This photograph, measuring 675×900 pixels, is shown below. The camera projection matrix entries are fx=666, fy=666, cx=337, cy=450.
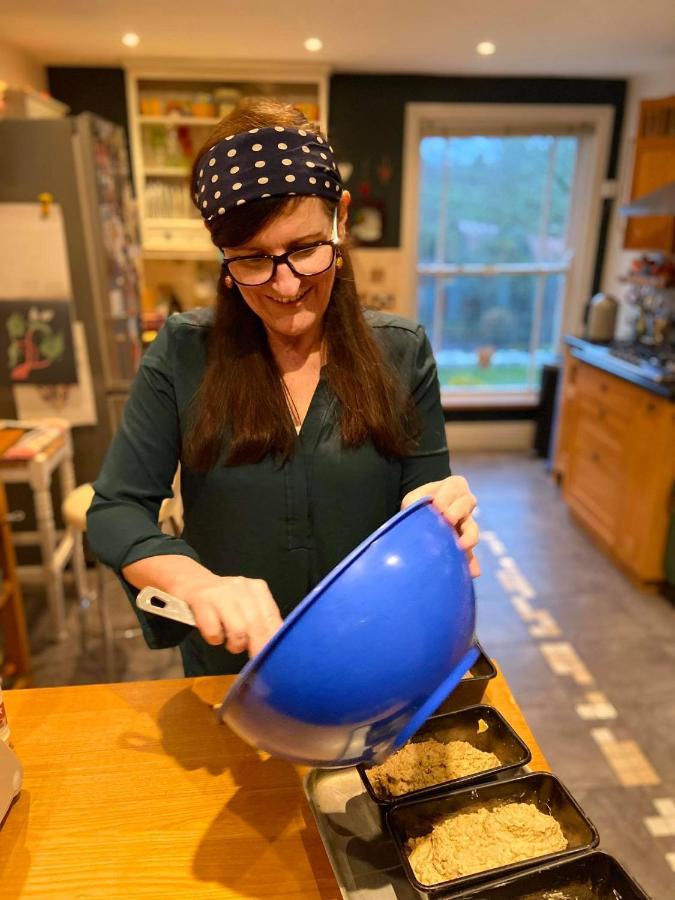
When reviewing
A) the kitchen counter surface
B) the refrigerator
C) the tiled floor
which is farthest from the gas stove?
the refrigerator

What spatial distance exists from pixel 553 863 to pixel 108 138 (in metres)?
3.07

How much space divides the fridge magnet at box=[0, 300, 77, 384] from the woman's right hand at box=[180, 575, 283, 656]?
2.31m

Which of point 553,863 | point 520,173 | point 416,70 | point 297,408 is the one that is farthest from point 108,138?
point 553,863

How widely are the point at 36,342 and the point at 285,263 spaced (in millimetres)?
2150

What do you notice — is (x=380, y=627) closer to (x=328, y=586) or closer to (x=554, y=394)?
(x=328, y=586)

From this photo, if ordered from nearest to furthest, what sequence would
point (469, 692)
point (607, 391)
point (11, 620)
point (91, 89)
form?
point (469, 692), point (11, 620), point (607, 391), point (91, 89)

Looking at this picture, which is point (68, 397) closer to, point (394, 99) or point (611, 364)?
point (611, 364)

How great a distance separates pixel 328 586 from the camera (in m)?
0.51

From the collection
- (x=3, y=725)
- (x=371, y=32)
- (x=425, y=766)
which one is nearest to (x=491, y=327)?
(x=371, y=32)

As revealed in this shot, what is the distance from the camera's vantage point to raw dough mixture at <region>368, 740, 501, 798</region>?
Answer: 768 mm

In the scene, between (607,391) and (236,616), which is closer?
(236,616)

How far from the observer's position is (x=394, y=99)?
161 inches

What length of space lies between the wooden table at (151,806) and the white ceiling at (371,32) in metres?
2.77

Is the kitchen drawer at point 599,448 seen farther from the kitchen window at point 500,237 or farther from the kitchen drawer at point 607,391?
the kitchen window at point 500,237
